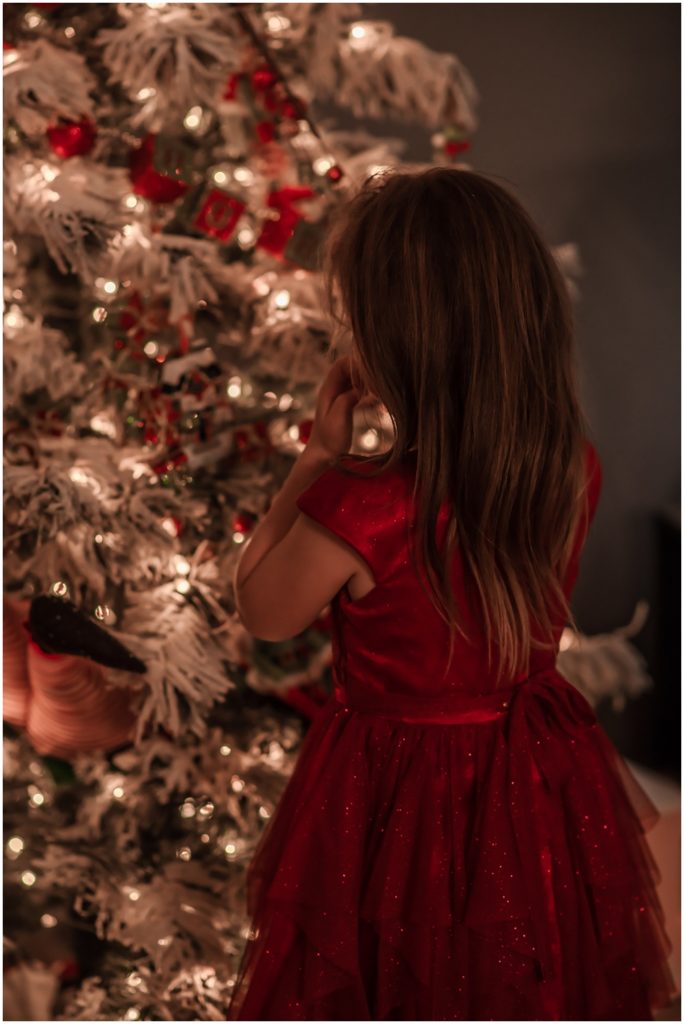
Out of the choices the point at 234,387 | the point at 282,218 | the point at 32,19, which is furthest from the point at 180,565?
the point at 32,19

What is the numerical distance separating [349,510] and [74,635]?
1.95ft

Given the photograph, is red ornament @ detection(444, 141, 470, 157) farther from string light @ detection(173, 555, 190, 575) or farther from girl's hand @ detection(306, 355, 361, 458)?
string light @ detection(173, 555, 190, 575)

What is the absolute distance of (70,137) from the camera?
1426 millimetres

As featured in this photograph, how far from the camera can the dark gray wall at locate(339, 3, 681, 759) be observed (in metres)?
2.18

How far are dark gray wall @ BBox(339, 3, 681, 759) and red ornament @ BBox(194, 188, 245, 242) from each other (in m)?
0.89

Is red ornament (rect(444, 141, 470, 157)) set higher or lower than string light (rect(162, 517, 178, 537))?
higher

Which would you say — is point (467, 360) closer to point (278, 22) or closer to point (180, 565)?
point (180, 565)

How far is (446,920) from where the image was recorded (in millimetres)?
1098

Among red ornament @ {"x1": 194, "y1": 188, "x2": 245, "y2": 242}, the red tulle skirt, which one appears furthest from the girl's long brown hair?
red ornament @ {"x1": 194, "y1": 188, "x2": 245, "y2": 242}

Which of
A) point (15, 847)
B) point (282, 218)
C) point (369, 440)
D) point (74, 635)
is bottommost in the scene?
point (15, 847)

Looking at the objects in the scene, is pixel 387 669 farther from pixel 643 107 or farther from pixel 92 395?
pixel 643 107

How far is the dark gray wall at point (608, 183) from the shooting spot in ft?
7.15

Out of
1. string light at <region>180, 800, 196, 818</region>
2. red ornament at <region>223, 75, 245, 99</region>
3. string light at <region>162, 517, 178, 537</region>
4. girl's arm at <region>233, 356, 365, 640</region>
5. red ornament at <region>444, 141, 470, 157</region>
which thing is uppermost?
red ornament at <region>223, 75, 245, 99</region>

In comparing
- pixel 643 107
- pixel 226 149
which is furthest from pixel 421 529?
pixel 643 107
